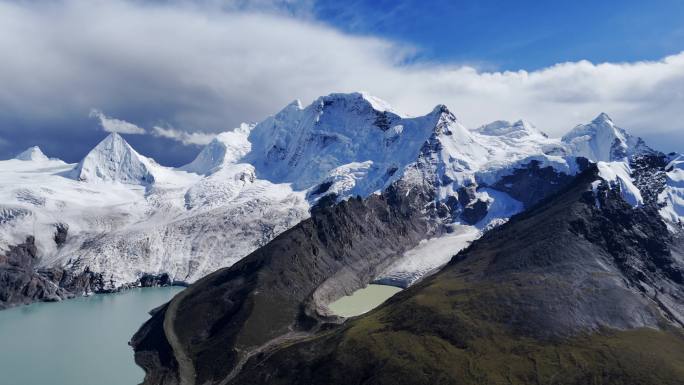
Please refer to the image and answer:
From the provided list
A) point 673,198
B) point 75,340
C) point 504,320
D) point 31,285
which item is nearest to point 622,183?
point 673,198

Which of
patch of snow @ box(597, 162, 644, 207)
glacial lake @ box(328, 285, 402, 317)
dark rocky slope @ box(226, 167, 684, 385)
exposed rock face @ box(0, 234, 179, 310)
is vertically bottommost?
dark rocky slope @ box(226, 167, 684, 385)

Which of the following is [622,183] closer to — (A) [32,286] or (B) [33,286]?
(B) [33,286]

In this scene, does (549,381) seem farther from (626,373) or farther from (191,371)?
(191,371)

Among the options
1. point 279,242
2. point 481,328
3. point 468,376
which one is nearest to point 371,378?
point 468,376

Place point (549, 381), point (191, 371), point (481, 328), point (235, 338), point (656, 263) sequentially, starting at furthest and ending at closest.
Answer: point (656, 263) → point (235, 338) → point (191, 371) → point (481, 328) → point (549, 381)

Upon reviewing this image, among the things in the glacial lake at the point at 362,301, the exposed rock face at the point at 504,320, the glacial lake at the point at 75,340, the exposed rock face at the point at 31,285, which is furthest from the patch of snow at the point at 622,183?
the exposed rock face at the point at 31,285

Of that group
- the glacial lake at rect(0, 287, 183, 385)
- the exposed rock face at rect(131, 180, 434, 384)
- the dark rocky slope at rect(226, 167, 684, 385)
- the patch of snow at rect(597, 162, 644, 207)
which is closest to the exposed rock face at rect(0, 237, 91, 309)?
the glacial lake at rect(0, 287, 183, 385)

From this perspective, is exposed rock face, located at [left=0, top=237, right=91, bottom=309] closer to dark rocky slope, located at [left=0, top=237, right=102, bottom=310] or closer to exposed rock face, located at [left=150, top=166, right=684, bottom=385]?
dark rocky slope, located at [left=0, top=237, right=102, bottom=310]
